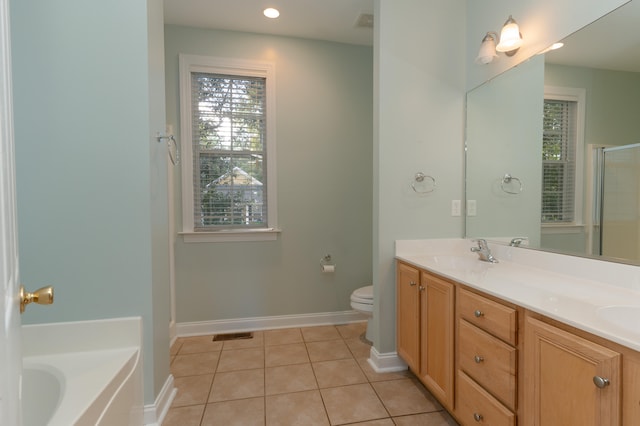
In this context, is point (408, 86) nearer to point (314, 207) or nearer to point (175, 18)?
point (314, 207)

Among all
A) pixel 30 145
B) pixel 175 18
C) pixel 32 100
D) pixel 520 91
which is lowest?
pixel 30 145

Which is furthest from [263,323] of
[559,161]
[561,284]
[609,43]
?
[609,43]

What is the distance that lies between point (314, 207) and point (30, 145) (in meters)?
2.01

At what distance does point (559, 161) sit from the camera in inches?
60.4

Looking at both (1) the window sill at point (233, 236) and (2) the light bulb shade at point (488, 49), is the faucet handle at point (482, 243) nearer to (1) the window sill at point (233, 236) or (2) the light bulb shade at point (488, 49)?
(2) the light bulb shade at point (488, 49)

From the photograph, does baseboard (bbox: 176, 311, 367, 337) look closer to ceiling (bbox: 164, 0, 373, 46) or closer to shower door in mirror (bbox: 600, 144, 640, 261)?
shower door in mirror (bbox: 600, 144, 640, 261)

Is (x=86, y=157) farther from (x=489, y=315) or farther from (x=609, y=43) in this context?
(x=609, y=43)

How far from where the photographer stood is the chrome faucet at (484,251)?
1.84 metres

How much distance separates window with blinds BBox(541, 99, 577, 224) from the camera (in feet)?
4.84

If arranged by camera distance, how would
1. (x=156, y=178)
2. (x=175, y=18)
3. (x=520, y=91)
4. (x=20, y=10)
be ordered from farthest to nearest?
(x=175, y=18) < (x=520, y=91) < (x=156, y=178) < (x=20, y=10)

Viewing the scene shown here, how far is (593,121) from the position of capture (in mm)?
1384

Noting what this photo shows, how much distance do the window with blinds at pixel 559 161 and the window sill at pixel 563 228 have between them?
0.07 ft

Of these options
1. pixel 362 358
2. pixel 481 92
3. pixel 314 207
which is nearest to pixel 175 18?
pixel 314 207

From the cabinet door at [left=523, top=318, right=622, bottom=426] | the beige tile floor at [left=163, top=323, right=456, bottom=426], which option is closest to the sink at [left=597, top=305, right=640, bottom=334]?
the cabinet door at [left=523, top=318, right=622, bottom=426]
